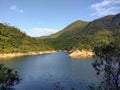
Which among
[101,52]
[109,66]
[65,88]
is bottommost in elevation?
[65,88]

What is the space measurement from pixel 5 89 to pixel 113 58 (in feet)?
55.9

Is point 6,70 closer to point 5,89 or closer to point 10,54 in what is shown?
point 5,89

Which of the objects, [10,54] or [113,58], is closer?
[113,58]

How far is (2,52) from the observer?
635ft

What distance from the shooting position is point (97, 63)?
35031 millimetres

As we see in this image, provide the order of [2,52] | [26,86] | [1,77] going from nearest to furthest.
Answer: [1,77]
[26,86]
[2,52]

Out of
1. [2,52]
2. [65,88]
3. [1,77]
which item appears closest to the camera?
[1,77]

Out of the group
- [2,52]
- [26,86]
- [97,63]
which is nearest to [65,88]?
[26,86]

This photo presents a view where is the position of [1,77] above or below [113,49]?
below

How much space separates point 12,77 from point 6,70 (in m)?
1.42

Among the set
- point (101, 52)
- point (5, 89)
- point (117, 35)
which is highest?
point (117, 35)

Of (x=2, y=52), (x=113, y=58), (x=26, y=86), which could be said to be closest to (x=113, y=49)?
(x=113, y=58)

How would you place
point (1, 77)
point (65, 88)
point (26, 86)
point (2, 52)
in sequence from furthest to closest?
point (2, 52) < point (26, 86) < point (65, 88) < point (1, 77)

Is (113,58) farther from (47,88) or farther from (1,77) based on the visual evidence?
(47,88)
